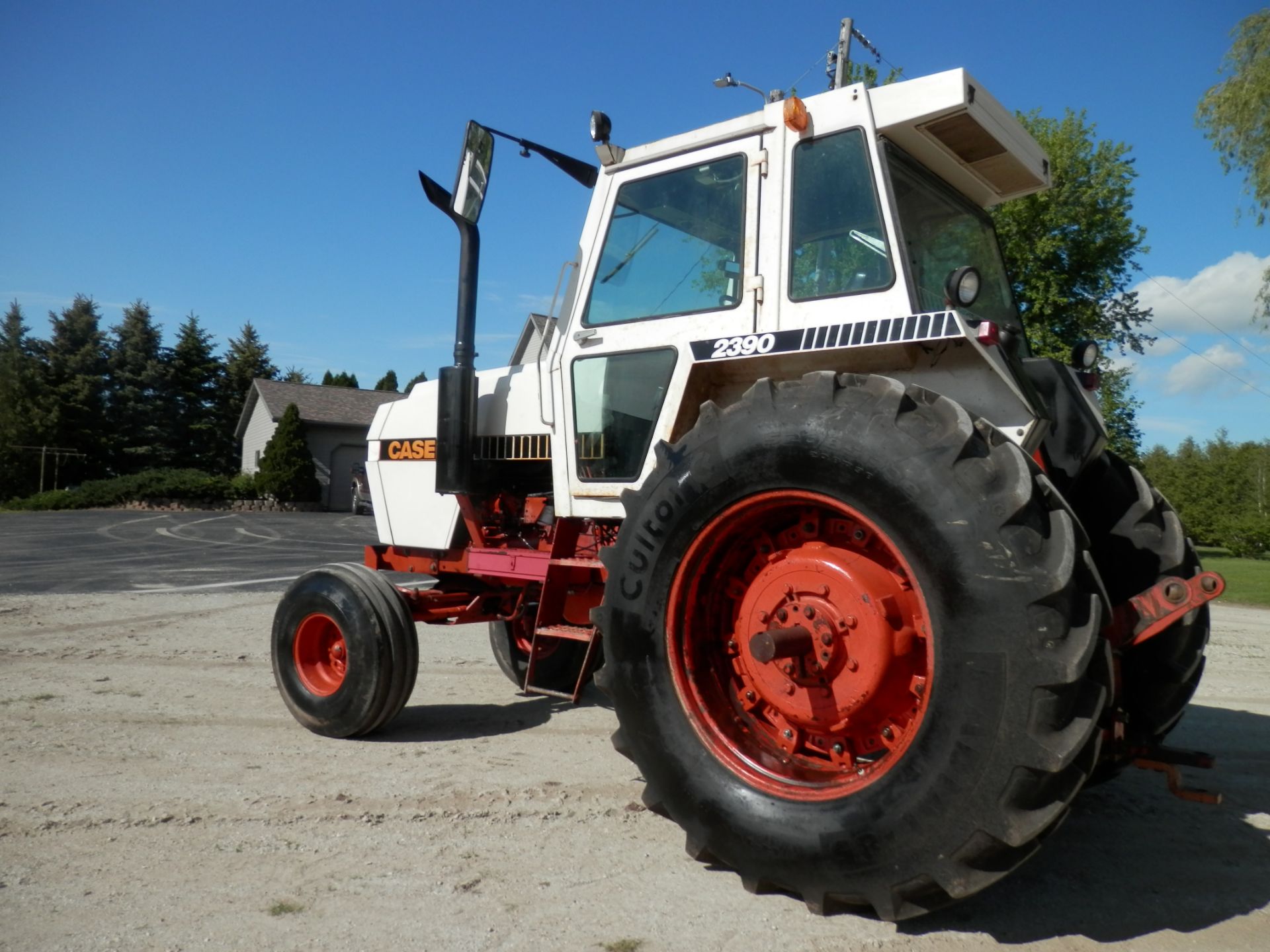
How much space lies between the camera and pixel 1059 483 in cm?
335

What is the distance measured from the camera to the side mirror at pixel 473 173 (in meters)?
4.09

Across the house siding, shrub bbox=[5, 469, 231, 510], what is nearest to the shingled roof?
the house siding

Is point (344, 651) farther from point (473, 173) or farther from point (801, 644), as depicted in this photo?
point (801, 644)

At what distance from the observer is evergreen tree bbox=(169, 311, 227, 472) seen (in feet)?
143

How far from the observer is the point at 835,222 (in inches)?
132

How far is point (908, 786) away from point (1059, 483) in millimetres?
1474

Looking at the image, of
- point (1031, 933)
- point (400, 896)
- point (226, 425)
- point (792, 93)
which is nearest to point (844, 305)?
point (792, 93)

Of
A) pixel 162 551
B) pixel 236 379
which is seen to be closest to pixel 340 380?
pixel 236 379

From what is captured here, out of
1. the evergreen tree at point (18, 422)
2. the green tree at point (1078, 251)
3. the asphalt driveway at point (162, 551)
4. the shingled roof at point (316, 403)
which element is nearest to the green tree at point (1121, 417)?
the green tree at point (1078, 251)

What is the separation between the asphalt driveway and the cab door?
26.7ft

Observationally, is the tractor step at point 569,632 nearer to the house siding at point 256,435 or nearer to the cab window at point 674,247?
the cab window at point 674,247

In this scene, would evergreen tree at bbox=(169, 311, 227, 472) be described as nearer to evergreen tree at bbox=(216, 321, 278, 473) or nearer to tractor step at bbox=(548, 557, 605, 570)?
evergreen tree at bbox=(216, 321, 278, 473)

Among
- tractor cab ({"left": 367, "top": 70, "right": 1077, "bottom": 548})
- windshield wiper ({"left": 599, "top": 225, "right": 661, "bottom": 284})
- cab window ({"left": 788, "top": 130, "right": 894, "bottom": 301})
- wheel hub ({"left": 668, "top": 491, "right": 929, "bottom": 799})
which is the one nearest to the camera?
wheel hub ({"left": 668, "top": 491, "right": 929, "bottom": 799})

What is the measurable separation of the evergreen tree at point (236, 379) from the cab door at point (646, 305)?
149ft
